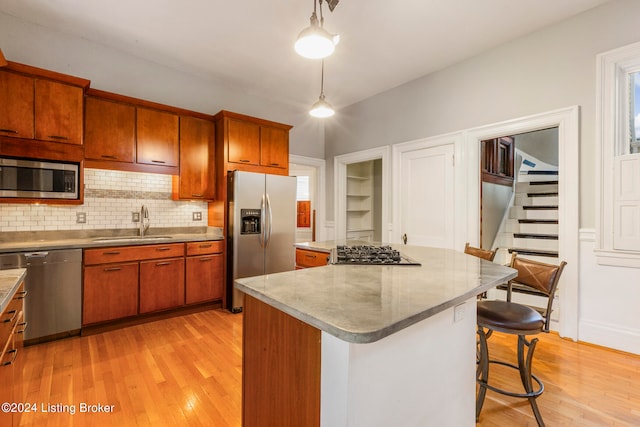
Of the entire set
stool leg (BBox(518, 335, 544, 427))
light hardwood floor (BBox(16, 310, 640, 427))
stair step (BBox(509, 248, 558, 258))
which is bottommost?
light hardwood floor (BBox(16, 310, 640, 427))

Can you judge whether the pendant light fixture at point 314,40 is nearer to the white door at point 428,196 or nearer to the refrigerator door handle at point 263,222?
the refrigerator door handle at point 263,222

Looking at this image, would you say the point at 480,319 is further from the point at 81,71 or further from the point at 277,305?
the point at 81,71

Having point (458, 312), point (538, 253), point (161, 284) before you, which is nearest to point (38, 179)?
point (161, 284)

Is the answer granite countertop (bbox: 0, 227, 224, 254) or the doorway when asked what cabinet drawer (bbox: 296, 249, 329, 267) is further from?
the doorway

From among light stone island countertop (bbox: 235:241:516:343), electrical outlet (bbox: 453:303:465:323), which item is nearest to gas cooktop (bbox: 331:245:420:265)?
light stone island countertop (bbox: 235:241:516:343)

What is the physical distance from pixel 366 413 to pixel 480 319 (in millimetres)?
1119

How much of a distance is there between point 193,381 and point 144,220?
2.18 meters

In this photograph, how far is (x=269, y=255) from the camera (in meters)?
3.75

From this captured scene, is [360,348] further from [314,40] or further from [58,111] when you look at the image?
[58,111]

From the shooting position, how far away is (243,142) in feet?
12.5

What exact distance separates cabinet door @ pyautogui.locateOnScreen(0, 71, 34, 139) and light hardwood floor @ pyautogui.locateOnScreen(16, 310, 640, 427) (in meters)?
Result: 1.87

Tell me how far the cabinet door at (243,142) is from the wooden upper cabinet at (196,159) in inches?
13.0

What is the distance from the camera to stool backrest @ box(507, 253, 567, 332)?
1.71 m

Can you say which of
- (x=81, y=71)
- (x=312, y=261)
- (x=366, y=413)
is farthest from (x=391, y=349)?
(x=81, y=71)
